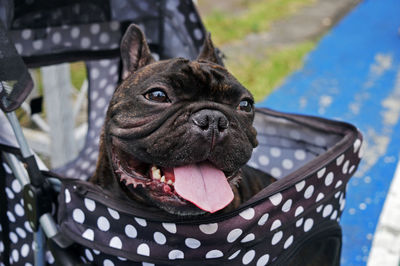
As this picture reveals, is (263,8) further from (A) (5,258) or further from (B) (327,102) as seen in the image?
(A) (5,258)

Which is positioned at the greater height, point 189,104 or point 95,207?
point 189,104

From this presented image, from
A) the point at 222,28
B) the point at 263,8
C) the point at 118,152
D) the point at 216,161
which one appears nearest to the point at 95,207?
the point at 118,152

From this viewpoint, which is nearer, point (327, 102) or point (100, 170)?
point (100, 170)

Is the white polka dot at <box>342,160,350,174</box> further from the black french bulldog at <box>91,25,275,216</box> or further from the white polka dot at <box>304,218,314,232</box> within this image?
the black french bulldog at <box>91,25,275,216</box>

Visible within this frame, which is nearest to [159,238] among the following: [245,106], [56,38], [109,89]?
[245,106]

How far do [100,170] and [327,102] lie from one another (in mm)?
2614

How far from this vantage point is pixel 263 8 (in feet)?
21.2

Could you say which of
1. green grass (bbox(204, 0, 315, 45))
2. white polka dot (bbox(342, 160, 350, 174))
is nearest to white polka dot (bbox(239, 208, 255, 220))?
white polka dot (bbox(342, 160, 350, 174))

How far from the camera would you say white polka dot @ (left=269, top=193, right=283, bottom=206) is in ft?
4.34

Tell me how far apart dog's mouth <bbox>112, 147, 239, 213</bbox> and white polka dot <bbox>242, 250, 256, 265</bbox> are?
17 centimetres

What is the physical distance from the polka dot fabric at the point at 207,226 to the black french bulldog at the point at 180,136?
6 cm

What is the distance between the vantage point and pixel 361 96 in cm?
400

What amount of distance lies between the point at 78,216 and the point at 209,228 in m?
0.36

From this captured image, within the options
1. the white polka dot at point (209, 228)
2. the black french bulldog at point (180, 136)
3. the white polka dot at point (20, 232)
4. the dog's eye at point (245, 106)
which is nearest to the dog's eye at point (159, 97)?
the black french bulldog at point (180, 136)
